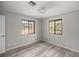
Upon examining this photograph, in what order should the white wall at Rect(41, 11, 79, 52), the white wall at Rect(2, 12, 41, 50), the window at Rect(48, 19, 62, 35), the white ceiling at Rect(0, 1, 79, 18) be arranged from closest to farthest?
the white ceiling at Rect(0, 1, 79, 18)
the white wall at Rect(41, 11, 79, 52)
the white wall at Rect(2, 12, 41, 50)
the window at Rect(48, 19, 62, 35)

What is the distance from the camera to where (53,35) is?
16.0 ft

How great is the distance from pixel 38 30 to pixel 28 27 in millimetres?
1170

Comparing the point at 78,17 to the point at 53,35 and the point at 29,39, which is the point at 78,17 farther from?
the point at 29,39

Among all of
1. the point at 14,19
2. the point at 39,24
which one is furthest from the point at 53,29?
the point at 14,19

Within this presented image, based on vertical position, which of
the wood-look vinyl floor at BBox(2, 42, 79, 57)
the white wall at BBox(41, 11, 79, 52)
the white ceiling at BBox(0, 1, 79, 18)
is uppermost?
the white ceiling at BBox(0, 1, 79, 18)

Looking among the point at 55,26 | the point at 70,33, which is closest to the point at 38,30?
the point at 55,26

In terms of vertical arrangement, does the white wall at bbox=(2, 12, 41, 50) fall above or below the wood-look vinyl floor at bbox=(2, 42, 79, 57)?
above

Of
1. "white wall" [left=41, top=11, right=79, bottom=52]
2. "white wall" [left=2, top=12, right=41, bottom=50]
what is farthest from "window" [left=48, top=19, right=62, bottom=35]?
"white wall" [left=2, top=12, right=41, bottom=50]

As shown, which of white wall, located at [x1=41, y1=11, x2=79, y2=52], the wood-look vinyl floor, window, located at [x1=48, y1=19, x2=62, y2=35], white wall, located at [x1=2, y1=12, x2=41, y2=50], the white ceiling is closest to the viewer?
the white ceiling

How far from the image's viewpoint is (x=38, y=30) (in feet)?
18.9

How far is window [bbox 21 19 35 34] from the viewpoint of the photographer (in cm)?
456

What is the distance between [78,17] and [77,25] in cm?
44

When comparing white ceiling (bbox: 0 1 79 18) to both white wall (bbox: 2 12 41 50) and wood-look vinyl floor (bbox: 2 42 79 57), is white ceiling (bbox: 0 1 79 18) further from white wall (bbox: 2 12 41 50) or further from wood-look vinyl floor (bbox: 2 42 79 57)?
wood-look vinyl floor (bbox: 2 42 79 57)

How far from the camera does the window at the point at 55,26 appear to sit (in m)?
4.49
